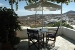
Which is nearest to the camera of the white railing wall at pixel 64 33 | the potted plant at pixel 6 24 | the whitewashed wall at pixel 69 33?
the potted plant at pixel 6 24

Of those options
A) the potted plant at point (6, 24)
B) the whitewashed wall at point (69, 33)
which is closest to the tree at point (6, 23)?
the potted plant at point (6, 24)

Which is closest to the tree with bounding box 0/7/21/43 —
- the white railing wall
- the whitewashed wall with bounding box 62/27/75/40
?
the white railing wall

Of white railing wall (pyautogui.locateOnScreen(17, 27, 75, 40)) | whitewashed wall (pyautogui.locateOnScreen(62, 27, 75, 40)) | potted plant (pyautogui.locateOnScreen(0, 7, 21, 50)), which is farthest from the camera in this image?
white railing wall (pyautogui.locateOnScreen(17, 27, 75, 40))

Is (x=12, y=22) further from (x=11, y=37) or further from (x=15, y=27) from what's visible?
(x=11, y=37)

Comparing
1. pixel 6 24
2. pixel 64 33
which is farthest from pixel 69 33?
pixel 6 24

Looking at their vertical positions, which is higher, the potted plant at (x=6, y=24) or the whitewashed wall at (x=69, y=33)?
the potted plant at (x=6, y=24)

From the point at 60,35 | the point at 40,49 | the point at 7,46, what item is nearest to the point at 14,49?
the point at 7,46

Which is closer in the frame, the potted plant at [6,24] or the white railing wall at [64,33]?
the potted plant at [6,24]

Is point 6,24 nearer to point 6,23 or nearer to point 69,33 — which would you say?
point 6,23

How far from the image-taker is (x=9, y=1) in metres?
8.19

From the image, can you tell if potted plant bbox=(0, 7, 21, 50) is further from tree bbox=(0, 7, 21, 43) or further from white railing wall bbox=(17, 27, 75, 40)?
white railing wall bbox=(17, 27, 75, 40)

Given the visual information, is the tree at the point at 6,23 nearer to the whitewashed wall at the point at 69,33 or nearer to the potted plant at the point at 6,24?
the potted plant at the point at 6,24

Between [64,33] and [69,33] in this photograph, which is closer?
[69,33]

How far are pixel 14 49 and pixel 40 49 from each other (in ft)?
4.12
